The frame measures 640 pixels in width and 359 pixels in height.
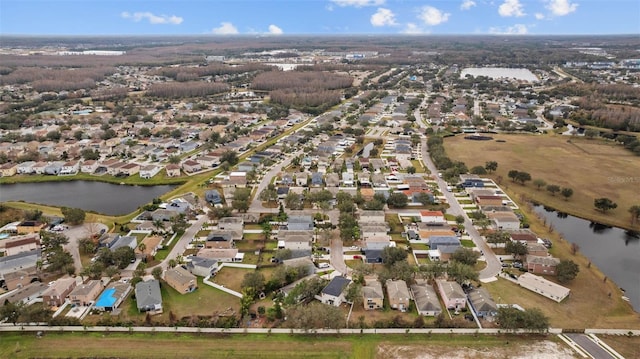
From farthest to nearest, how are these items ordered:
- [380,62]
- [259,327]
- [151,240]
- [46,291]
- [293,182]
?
[380,62] < [293,182] < [151,240] < [46,291] < [259,327]

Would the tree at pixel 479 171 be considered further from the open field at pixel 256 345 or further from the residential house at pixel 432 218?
the open field at pixel 256 345

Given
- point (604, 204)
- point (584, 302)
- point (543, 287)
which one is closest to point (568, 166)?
point (604, 204)

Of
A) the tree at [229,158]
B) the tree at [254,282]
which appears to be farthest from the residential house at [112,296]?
the tree at [229,158]

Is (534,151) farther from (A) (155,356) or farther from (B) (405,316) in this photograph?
(A) (155,356)

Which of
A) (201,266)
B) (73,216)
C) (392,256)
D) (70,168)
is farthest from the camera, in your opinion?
(70,168)

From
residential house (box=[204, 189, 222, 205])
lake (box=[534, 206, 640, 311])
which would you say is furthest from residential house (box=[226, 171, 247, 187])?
lake (box=[534, 206, 640, 311])

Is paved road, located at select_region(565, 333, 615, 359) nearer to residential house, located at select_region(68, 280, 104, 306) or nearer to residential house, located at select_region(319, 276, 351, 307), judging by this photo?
residential house, located at select_region(319, 276, 351, 307)

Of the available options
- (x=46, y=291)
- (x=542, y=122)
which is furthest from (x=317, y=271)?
(x=542, y=122)

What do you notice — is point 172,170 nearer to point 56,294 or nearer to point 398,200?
point 56,294
